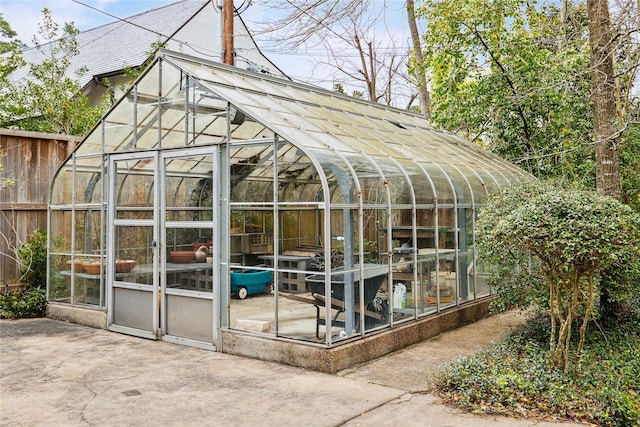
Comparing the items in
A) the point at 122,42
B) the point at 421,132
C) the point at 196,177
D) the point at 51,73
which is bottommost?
the point at 196,177

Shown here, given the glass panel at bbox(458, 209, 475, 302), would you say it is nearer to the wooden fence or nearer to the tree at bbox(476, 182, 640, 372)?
the tree at bbox(476, 182, 640, 372)

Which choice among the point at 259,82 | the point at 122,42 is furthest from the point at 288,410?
the point at 122,42

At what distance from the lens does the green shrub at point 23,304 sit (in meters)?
8.43

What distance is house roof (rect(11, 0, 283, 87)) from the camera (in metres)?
17.8

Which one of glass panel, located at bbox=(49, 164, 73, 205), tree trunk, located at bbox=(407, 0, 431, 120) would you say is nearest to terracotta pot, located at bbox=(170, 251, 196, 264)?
glass panel, located at bbox=(49, 164, 73, 205)

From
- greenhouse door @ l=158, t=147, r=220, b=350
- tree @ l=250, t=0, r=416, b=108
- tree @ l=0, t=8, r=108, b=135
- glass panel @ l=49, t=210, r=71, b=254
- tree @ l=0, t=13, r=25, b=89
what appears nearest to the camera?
greenhouse door @ l=158, t=147, r=220, b=350

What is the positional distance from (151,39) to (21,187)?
10683 millimetres

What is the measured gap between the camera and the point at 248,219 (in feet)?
28.6

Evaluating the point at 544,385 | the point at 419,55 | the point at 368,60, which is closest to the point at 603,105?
the point at 544,385

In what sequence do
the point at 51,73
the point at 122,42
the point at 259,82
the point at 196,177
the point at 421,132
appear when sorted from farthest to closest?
the point at 122,42 → the point at 51,73 → the point at 421,132 → the point at 259,82 → the point at 196,177

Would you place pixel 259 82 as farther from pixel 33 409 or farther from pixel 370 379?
pixel 33 409

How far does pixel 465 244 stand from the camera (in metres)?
8.19

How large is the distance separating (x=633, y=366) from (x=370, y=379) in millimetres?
2685

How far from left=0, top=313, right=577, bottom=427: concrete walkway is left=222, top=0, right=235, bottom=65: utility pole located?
5.16 m
